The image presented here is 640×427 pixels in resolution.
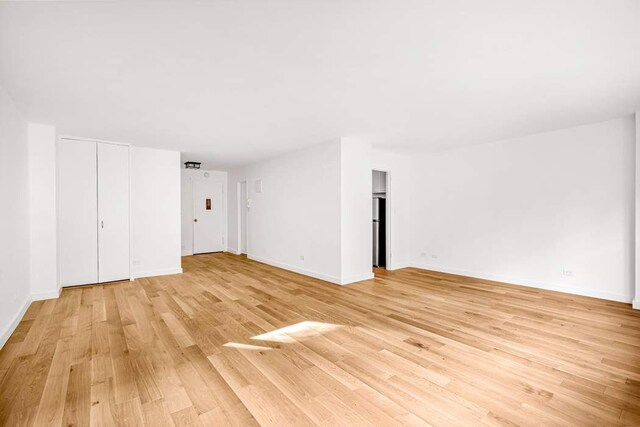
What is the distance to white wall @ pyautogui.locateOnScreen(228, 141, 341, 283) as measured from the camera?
5246 mm

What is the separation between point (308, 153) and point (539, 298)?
4523mm

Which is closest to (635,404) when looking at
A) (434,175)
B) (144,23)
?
(144,23)

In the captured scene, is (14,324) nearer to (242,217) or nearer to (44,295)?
(44,295)

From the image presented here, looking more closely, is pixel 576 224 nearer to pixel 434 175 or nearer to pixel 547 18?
pixel 434 175

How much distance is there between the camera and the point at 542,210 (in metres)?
4.80

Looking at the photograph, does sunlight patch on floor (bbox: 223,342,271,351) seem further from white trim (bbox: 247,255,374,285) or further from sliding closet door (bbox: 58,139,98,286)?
sliding closet door (bbox: 58,139,98,286)

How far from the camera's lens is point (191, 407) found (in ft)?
6.22

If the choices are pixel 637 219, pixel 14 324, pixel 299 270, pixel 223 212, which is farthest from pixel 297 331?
pixel 223 212

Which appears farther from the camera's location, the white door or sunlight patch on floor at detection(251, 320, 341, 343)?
the white door


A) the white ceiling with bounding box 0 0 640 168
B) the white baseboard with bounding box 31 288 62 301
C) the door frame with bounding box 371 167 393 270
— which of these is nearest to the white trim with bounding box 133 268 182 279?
the white baseboard with bounding box 31 288 62 301

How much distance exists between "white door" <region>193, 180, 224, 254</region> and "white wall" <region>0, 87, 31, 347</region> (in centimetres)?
456

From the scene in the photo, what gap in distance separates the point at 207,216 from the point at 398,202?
18.9ft

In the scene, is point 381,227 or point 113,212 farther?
point 381,227

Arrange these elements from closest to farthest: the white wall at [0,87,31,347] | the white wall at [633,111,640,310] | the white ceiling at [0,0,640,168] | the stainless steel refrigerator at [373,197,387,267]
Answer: the white ceiling at [0,0,640,168], the white wall at [0,87,31,347], the white wall at [633,111,640,310], the stainless steel refrigerator at [373,197,387,267]
